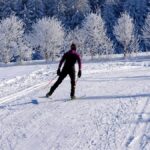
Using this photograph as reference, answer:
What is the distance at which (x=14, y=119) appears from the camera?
10328 millimetres

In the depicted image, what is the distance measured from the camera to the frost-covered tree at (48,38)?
7400cm

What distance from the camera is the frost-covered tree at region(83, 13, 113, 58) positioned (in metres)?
76.1

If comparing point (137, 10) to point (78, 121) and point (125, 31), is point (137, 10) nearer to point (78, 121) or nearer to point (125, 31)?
point (125, 31)

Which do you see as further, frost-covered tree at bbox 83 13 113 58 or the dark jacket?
frost-covered tree at bbox 83 13 113 58

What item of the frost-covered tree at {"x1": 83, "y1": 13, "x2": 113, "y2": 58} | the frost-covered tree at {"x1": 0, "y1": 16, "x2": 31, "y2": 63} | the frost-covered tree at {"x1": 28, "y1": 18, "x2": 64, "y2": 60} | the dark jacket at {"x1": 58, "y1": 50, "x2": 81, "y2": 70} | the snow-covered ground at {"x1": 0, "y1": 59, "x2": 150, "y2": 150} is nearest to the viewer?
the snow-covered ground at {"x1": 0, "y1": 59, "x2": 150, "y2": 150}

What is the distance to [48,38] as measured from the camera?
7425 centimetres

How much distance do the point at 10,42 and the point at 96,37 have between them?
14575mm

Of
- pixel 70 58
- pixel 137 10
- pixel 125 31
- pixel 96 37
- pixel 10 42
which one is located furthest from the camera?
pixel 137 10

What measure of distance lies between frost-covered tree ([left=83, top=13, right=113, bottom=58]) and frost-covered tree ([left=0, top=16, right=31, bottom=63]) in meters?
10.7

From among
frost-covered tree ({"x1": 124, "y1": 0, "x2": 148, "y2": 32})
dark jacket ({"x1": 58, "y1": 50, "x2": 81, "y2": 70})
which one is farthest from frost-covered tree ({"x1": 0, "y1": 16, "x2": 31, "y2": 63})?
dark jacket ({"x1": 58, "y1": 50, "x2": 81, "y2": 70})

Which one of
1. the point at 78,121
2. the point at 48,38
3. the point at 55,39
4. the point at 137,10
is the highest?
the point at 137,10

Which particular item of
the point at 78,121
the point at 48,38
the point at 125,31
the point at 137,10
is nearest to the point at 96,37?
the point at 125,31

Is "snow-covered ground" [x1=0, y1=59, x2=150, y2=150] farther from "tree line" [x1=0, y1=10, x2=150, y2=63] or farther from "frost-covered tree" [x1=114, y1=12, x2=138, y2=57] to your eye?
"frost-covered tree" [x1=114, y1=12, x2=138, y2=57]

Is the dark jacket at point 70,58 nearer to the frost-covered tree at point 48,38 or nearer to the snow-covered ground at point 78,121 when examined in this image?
the snow-covered ground at point 78,121
